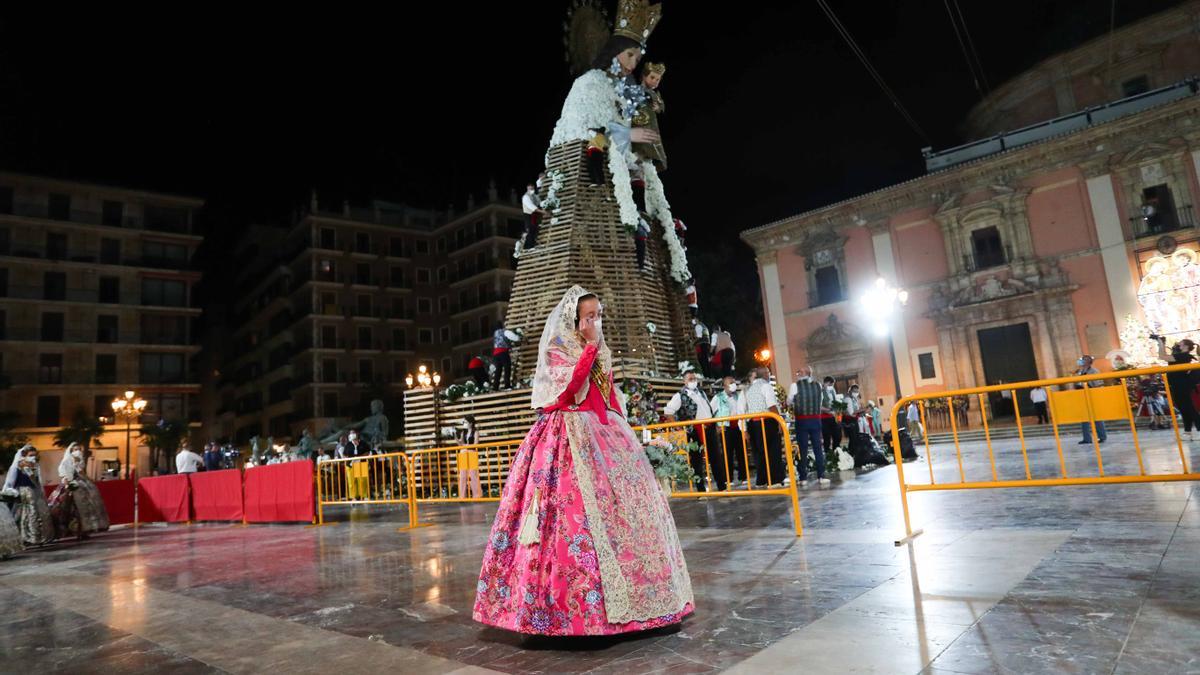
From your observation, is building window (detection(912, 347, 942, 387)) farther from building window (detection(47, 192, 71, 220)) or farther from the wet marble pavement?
building window (detection(47, 192, 71, 220))

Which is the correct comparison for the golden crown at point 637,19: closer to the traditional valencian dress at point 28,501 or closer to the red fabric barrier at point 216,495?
the red fabric barrier at point 216,495

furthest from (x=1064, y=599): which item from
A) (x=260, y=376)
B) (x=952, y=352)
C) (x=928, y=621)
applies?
(x=260, y=376)

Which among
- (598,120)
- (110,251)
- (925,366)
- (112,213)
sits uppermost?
(112,213)

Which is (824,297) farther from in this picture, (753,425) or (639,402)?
(753,425)

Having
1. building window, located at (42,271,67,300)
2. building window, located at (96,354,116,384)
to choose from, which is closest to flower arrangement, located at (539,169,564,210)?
building window, located at (96,354,116,384)

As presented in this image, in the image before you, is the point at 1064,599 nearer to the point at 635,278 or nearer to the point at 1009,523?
the point at 1009,523

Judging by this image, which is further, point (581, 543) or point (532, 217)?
point (532, 217)

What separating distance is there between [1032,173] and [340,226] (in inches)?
1640

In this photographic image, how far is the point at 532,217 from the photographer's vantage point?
48.1 ft

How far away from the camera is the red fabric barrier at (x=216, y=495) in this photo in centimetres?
1259

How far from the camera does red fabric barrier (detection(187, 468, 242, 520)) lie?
41.3 ft

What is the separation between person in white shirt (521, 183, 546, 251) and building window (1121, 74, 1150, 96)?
24885 millimetres

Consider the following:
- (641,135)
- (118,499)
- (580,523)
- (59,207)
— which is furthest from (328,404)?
(580,523)

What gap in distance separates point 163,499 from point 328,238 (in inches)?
1407
